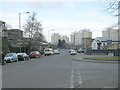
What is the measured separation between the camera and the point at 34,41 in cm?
8706

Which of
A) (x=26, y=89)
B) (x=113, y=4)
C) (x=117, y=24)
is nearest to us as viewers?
(x=26, y=89)

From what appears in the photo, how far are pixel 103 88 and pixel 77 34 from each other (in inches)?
7232

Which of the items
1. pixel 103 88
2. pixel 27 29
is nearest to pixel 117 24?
pixel 103 88

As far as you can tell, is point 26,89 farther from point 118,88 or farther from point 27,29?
point 27,29

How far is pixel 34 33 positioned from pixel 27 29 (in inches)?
97.2

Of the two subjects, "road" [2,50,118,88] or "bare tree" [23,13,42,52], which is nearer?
"road" [2,50,118,88]

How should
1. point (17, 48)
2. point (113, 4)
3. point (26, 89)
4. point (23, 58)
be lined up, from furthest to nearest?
point (17, 48)
point (23, 58)
point (113, 4)
point (26, 89)

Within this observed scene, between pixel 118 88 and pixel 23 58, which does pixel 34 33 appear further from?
pixel 118 88

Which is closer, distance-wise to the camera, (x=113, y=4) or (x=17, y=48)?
(x=113, y=4)

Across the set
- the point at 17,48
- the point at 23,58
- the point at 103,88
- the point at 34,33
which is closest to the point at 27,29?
the point at 34,33

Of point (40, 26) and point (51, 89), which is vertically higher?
point (40, 26)

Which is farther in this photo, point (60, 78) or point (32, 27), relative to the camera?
point (32, 27)

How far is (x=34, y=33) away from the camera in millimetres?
87875

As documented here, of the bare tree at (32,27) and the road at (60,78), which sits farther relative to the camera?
the bare tree at (32,27)
